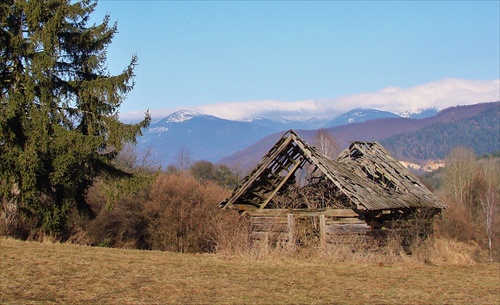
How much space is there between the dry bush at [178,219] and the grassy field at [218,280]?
57.3 ft

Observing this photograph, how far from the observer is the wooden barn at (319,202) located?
1830cm

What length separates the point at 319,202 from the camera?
2002 cm

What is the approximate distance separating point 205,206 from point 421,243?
62.6 feet

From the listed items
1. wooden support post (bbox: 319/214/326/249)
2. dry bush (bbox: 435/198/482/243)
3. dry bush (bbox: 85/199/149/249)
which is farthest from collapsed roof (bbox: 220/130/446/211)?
dry bush (bbox: 435/198/482/243)

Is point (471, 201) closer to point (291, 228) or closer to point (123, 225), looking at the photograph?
point (123, 225)

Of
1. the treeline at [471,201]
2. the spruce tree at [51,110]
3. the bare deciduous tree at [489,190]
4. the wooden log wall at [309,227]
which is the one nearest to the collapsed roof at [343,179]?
the wooden log wall at [309,227]

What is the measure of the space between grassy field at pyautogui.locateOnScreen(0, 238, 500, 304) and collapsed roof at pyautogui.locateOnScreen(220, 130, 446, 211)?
2.92m

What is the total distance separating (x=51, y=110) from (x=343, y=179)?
11890 millimetres

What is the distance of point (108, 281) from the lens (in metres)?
11.5

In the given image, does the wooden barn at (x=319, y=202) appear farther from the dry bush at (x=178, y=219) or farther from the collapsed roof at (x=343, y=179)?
the dry bush at (x=178, y=219)

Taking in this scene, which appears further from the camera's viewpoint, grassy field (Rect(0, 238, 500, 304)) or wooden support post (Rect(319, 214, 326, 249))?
wooden support post (Rect(319, 214, 326, 249))

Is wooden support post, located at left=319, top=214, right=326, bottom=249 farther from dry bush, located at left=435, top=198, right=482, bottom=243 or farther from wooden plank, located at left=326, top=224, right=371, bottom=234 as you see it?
dry bush, located at left=435, top=198, right=482, bottom=243

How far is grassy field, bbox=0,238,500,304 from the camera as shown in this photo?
10219 mm

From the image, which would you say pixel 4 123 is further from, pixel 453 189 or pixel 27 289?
pixel 453 189
